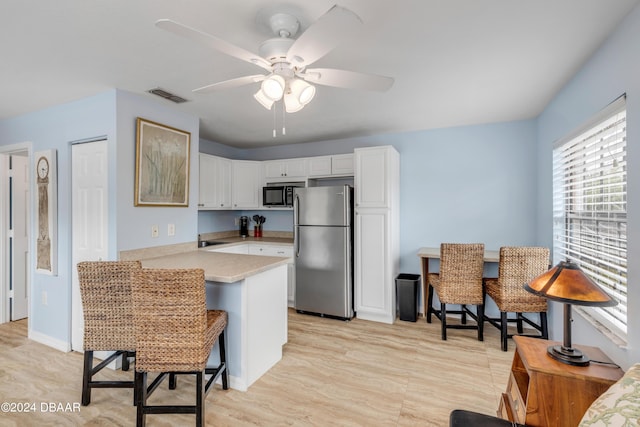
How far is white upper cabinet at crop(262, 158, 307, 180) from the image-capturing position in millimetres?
4441

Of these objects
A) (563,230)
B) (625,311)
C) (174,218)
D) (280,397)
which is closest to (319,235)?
(174,218)

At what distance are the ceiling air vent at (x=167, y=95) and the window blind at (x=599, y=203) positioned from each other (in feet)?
10.5

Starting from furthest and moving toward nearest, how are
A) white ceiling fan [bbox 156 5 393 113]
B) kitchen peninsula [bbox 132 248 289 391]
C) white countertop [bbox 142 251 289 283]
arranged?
1. kitchen peninsula [bbox 132 248 289 391]
2. white countertop [bbox 142 251 289 283]
3. white ceiling fan [bbox 156 5 393 113]

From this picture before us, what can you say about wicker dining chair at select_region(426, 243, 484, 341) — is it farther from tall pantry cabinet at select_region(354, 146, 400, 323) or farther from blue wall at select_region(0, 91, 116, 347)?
blue wall at select_region(0, 91, 116, 347)

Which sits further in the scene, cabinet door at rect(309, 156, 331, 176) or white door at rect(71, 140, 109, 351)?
cabinet door at rect(309, 156, 331, 176)

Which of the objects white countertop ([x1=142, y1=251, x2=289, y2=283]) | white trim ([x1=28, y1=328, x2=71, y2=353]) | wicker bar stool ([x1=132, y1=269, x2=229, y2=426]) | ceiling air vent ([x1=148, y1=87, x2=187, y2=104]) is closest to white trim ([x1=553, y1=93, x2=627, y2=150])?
white countertop ([x1=142, y1=251, x2=289, y2=283])

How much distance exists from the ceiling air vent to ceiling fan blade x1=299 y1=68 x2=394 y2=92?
5.35 ft

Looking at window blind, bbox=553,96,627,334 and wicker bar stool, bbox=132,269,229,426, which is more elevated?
window blind, bbox=553,96,627,334

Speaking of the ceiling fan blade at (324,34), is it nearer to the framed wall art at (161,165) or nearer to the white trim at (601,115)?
the white trim at (601,115)

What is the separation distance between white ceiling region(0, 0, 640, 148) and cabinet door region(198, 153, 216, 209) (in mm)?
936

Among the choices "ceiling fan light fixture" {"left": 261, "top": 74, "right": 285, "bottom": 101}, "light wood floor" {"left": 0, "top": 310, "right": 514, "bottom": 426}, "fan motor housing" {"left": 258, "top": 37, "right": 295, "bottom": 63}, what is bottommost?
"light wood floor" {"left": 0, "top": 310, "right": 514, "bottom": 426}

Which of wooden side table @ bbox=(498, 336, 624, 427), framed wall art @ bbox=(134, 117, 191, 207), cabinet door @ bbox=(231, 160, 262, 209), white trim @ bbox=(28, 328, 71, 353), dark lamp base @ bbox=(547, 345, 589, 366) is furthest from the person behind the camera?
cabinet door @ bbox=(231, 160, 262, 209)

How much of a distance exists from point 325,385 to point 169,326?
1275 millimetres

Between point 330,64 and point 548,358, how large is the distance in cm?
219
